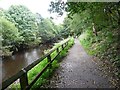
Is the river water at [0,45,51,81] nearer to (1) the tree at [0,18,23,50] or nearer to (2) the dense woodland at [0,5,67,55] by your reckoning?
(2) the dense woodland at [0,5,67,55]

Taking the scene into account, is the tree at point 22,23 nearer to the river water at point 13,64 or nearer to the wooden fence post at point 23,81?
the river water at point 13,64

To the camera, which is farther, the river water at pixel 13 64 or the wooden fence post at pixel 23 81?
the river water at pixel 13 64

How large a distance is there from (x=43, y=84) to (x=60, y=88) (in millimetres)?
673

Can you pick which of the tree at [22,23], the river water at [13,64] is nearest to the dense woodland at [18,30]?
the tree at [22,23]

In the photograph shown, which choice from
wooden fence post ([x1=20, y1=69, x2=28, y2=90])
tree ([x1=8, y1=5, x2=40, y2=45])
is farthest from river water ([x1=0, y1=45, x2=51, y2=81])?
tree ([x1=8, y1=5, x2=40, y2=45])

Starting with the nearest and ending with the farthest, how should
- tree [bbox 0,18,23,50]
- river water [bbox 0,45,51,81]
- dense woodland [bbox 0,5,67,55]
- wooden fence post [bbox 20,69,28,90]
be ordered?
wooden fence post [bbox 20,69,28,90], river water [bbox 0,45,51,81], tree [bbox 0,18,23,50], dense woodland [bbox 0,5,67,55]

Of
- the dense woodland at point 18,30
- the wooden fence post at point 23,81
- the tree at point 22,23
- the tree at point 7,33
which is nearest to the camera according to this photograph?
the wooden fence post at point 23,81

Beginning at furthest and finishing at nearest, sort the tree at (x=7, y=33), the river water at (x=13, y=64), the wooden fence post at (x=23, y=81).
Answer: the tree at (x=7, y=33)
the river water at (x=13, y=64)
the wooden fence post at (x=23, y=81)

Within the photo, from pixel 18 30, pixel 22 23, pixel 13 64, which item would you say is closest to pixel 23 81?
pixel 13 64

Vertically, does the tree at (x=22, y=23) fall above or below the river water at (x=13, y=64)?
above

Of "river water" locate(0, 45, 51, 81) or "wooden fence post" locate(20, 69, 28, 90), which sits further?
"river water" locate(0, 45, 51, 81)

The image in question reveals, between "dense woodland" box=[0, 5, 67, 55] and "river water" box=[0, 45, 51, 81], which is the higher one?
"dense woodland" box=[0, 5, 67, 55]

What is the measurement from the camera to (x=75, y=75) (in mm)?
7504

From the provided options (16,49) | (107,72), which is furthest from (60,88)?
(16,49)
